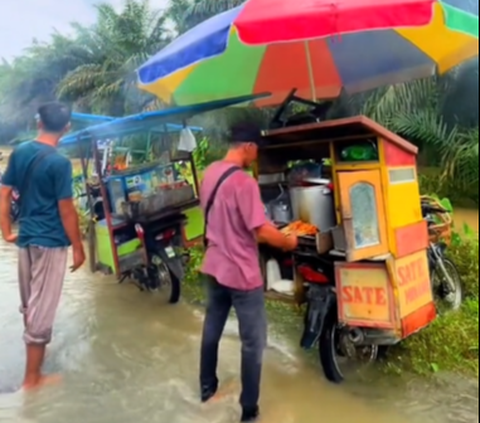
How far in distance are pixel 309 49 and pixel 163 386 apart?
7.66 ft

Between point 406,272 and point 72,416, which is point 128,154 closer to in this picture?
point 72,416

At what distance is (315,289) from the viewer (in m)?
2.83

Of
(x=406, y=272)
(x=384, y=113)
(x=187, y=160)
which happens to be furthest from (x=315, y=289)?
(x=187, y=160)

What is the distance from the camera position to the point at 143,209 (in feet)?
13.0

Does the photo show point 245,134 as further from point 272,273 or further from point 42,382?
point 42,382

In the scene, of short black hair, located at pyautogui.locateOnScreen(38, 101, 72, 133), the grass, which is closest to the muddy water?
the grass

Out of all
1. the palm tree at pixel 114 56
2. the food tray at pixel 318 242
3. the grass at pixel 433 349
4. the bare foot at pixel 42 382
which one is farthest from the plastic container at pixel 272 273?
the palm tree at pixel 114 56

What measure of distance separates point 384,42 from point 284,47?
68cm

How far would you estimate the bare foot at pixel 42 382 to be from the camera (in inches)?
111

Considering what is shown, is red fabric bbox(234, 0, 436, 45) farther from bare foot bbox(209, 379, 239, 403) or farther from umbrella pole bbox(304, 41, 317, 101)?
bare foot bbox(209, 379, 239, 403)

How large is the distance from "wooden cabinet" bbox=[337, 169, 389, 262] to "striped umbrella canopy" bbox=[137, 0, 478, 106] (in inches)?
22.3

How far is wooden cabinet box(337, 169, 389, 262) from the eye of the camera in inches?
95.2

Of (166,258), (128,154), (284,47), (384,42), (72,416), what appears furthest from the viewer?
(128,154)

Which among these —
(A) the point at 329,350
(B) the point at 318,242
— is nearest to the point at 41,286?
(B) the point at 318,242
